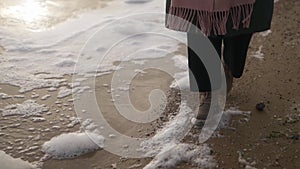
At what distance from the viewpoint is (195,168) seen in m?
1.88

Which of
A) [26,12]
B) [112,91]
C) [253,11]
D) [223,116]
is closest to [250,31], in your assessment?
[253,11]

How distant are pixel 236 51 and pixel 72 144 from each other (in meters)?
0.89

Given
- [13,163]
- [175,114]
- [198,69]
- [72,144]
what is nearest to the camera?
[13,163]

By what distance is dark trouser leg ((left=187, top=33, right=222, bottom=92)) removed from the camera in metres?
2.09

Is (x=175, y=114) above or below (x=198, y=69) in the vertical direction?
below

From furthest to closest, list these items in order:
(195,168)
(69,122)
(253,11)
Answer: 1. (69,122)
2. (253,11)
3. (195,168)

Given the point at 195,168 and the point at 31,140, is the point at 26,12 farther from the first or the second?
the point at 195,168

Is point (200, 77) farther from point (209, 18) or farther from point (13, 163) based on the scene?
point (13, 163)

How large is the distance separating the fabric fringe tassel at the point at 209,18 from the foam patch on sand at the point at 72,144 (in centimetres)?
61

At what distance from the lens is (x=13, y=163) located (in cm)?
191

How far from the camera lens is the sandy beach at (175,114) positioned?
1.94 meters

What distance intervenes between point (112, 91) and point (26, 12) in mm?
1408

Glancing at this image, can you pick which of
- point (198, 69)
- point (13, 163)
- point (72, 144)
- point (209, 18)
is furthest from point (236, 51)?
point (13, 163)

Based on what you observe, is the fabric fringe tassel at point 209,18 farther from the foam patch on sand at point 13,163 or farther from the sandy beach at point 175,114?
the foam patch on sand at point 13,163
